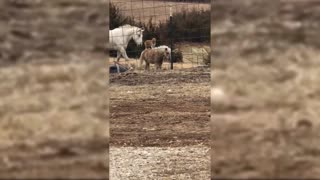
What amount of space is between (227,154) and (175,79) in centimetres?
327

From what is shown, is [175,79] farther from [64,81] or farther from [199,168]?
[64,81]

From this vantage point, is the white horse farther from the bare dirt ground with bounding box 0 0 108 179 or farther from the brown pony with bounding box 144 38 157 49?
the bare dirt ground with bounding box 0 0 108 179

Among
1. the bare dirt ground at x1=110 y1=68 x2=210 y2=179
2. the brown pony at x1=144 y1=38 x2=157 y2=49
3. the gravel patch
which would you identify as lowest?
the gravel patch

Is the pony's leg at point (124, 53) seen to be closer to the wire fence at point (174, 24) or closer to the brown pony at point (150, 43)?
the wire fence at point (174, 24)

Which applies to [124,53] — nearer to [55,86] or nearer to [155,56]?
[155,56]

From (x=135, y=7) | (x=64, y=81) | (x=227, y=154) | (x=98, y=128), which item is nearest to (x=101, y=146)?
(x=98, y=128)

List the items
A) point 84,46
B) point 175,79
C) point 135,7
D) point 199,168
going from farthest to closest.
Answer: point 175,79, point 135,7, point 199,168, point 84,46

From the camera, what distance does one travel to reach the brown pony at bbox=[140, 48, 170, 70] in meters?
4.39

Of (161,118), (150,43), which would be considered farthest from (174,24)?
(161,118)

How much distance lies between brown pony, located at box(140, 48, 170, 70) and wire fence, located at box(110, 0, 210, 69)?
0.06m

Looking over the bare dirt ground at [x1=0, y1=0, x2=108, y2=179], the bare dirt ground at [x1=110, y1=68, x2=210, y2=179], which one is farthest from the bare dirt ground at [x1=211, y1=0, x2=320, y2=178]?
the bare dirt ground at [x1=110, y1=68, x2=210, y2=179]

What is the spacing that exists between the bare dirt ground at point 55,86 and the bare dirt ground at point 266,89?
246 mm

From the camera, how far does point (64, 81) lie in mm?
1117

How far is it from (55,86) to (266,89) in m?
0.43
